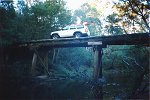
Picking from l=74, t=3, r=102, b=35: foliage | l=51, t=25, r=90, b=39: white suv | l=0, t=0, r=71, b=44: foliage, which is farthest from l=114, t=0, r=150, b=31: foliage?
l=74, t=3, r=102, b=35: foliage

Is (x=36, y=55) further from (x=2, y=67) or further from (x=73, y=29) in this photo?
(x=73, y=29)

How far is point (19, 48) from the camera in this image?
781 inches

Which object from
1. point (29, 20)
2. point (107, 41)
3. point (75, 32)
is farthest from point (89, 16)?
point (107, 41)

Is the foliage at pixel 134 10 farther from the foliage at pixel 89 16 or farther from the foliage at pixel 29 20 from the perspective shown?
the foliage at pixel 89 16

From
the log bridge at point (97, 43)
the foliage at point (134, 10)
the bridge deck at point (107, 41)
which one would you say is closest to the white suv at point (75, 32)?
the log bridge at point (97, 43)

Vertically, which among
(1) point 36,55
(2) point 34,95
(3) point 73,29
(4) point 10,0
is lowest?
(2) point 34,95

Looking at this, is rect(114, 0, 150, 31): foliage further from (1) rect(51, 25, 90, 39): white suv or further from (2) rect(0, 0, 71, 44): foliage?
(2) rect(0, 0, 71, 44): foliage

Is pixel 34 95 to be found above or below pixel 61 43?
below

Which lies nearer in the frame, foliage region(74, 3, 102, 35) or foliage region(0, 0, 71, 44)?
foliage region(0, 0, 71, 44)

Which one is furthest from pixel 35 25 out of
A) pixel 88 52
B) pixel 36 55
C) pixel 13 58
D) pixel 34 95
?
pixel 34 95

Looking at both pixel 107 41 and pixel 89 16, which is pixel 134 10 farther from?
pixel 89 16

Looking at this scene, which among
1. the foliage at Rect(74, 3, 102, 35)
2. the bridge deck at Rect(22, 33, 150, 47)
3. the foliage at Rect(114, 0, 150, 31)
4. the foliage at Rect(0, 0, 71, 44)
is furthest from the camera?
the foliage at Rect(74, 3, 102, 35)

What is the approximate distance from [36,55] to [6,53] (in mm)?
3106

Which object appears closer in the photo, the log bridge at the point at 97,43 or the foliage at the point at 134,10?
Answer: the foliage at the point at 134,10
